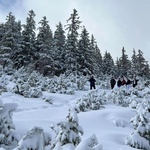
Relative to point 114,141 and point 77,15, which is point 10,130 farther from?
point 77,15

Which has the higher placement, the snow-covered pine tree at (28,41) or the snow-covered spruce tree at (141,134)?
the snow-covered pine tree at (28,41)

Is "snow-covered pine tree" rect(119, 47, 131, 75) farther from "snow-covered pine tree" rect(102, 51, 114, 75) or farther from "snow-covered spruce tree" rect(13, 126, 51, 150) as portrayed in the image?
"snow-covered spruce tree" rect(13, 126, 51, 150)

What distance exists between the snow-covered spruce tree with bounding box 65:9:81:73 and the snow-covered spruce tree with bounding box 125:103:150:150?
95.6ft

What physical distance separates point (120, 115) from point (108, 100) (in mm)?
6057

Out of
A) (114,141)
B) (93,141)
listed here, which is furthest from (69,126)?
(114,141)

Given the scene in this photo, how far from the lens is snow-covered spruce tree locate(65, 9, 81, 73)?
37.0 metres

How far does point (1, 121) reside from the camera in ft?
15.2

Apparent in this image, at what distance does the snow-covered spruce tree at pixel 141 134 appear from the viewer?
6.41 meters

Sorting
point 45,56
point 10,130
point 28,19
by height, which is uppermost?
point 28,19

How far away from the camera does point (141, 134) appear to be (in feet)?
22.3

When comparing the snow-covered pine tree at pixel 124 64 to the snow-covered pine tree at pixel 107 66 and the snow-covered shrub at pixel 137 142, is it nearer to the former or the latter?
the snow-covered pine tree at pixel 107 66

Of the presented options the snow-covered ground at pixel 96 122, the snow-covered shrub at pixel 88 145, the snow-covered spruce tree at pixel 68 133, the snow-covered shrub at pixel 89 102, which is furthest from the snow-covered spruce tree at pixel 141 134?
the snow-covered shrub at pixel 89 102

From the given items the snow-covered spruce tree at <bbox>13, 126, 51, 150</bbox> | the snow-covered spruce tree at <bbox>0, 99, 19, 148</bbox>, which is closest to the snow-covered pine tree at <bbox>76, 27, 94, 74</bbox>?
the snow-covered spruce tree at <bbox>0, 99, 19, 148</bbox>

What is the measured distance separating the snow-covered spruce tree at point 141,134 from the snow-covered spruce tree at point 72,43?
29124mm
